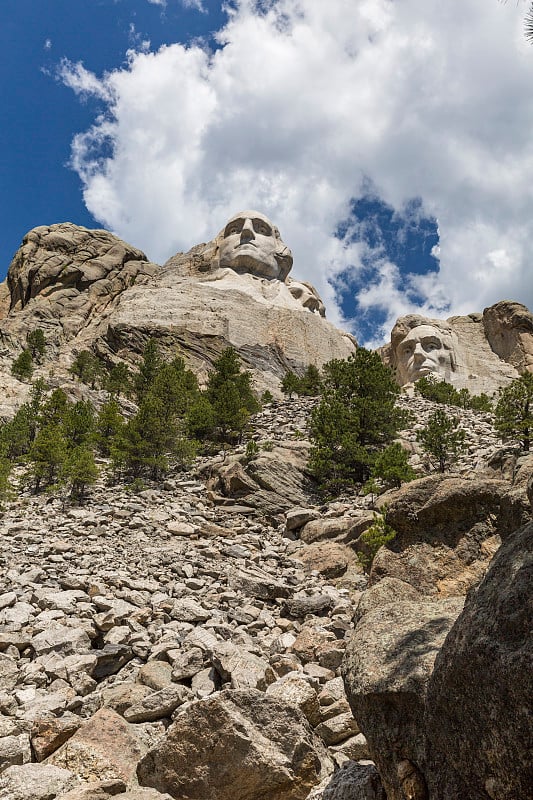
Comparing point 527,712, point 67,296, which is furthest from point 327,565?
point 67,296

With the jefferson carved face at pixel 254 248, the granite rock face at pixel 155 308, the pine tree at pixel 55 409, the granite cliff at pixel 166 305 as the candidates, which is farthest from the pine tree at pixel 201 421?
the jefferson carved face at pixel 254 248

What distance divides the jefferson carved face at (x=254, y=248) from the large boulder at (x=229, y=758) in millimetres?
52768

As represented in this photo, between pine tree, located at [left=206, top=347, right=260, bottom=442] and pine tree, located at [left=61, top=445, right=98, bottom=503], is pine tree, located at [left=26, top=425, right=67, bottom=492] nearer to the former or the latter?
pine tree, located at [left=61, top=445, right=98, bottom=503]

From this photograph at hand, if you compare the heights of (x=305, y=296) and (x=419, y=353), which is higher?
(x=305, y=296)

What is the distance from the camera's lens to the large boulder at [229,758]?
3.98 metres

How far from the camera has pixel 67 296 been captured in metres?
59.5

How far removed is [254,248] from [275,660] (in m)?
51.4

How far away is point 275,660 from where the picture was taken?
270 inches

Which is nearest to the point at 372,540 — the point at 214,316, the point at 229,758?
the point at 229,758

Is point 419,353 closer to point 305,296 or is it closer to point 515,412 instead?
point 305,296

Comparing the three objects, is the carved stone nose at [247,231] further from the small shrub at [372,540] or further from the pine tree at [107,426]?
the small shrub at [372,540]

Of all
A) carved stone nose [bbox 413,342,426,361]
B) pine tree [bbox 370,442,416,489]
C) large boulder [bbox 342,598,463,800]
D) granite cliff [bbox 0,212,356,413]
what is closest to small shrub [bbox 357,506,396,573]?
pine tree [bbox 370,442,416,489]

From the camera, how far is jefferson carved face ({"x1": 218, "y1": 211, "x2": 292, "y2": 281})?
54.8 meters

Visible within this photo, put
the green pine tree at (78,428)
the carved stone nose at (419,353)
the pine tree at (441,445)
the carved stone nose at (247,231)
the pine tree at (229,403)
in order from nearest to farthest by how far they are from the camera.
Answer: the pine tree at (441,445) → the green pine tree at (78,428) → the pine tree at (229,403) → the carved stone nose at (419,353) → the carved stone nose at (247,231)
